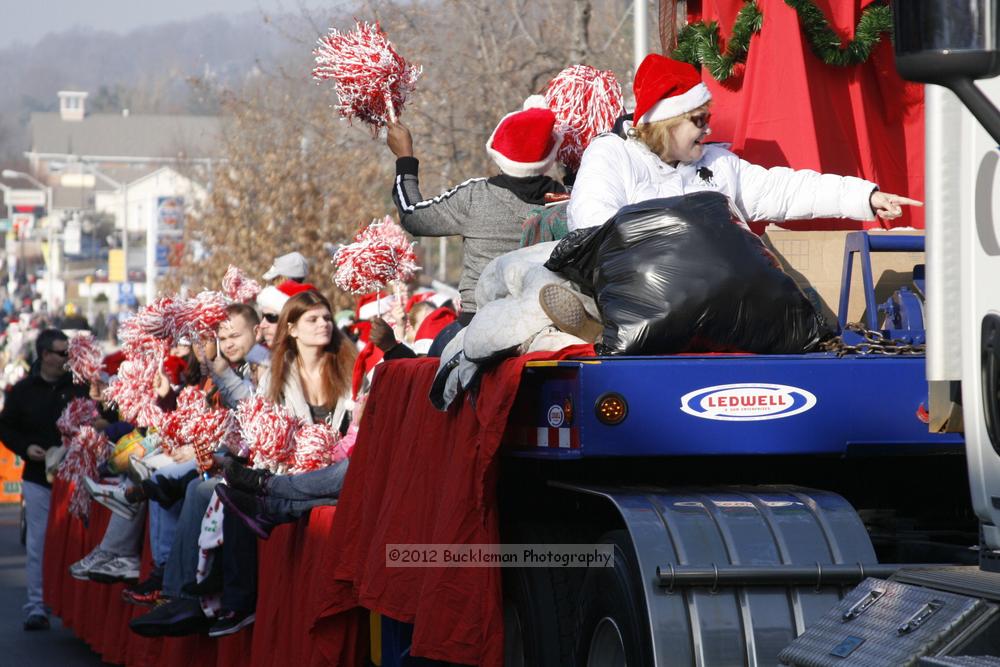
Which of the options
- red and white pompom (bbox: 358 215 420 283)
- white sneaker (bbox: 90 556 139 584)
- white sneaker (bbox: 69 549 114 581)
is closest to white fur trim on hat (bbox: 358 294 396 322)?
red and white pompom (bbox: 358 215 420 283)

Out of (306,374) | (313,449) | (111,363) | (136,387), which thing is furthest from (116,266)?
(313,449)

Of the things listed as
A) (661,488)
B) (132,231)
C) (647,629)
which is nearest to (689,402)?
(661,488)

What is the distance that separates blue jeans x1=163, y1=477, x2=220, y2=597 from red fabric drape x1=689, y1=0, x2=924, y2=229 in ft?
11.6

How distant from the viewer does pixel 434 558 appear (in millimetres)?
5719

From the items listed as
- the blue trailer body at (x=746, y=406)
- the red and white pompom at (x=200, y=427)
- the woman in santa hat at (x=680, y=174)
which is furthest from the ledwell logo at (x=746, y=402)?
the red and white pompom at (x=200, y=427)

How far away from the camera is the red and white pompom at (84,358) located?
1366cm

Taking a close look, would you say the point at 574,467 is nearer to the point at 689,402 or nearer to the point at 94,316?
the point at 689,402

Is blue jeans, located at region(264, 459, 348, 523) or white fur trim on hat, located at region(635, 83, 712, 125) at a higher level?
white fur trim on hat, located at region(635, 83, 712, 125)

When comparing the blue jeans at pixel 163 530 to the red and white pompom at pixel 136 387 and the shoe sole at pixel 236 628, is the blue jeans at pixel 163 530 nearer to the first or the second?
the red and white pompom at pixel 136 387

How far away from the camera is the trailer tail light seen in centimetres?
490

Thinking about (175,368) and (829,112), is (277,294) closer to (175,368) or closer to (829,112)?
(175,368)

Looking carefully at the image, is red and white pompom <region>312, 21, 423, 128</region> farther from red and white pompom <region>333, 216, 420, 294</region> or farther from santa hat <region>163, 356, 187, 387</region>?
santa hat <region>163, 356, 187, 387</region>

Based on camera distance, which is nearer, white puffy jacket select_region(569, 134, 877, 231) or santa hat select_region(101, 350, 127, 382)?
white puffy jacket select_region(569, 134, 877, 231)

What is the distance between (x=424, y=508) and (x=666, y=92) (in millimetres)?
1735
